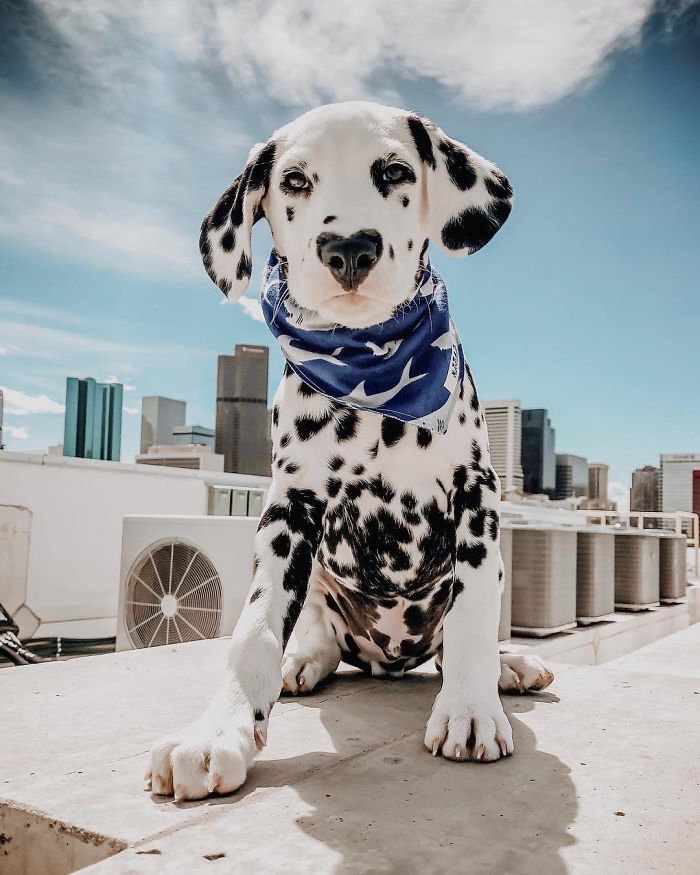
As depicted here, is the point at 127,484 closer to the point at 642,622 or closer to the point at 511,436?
the point at 642,622

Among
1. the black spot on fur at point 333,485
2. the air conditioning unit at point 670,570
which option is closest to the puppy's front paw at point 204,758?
the black spot on fur at point 333,485

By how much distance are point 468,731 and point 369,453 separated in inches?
26.5

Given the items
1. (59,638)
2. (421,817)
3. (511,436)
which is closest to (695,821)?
(421,817)

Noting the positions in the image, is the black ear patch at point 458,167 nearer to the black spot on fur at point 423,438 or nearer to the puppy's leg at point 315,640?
the black spot on fur at point 423,438

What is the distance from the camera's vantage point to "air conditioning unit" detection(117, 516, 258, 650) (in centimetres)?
425

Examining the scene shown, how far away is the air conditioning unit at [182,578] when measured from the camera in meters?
4.25

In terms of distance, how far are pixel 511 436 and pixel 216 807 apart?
42.2 metres

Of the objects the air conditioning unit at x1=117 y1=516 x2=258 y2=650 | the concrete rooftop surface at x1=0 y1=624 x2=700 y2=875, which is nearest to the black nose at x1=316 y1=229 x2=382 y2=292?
the concrete rooftop surface at x1=0 y1=624 x2=700 y2=875

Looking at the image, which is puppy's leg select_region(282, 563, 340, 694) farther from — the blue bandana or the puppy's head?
the puppy's head

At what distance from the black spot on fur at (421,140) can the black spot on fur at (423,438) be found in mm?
644

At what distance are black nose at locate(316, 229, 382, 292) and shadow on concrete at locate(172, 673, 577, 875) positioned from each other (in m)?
1.01

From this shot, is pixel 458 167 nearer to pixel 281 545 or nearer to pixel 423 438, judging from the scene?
pixel 423 438

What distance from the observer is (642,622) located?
8.51 metres

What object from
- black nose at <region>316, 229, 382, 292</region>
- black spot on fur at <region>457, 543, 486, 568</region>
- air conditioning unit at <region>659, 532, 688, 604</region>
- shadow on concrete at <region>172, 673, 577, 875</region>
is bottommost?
air conditioning unit at <region>659, 532, 688, 604</region>
